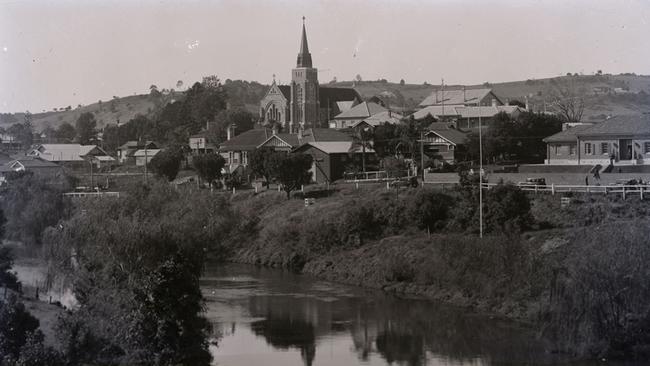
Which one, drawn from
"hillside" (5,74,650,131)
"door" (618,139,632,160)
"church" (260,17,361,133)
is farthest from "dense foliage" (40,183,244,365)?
"hillside" (5,74,650,131)

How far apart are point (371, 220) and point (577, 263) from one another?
19180mm

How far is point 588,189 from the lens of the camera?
139ft

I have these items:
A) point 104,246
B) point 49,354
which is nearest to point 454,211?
point 104,246

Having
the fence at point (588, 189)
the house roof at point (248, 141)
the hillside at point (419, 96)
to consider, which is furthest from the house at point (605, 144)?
the hillside at point (419, 96)

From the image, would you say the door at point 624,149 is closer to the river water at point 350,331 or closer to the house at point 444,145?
the house at point 444,145

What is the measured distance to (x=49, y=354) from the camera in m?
25.1

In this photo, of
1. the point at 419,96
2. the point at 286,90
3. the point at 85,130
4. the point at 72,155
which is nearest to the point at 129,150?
the point at 72,155

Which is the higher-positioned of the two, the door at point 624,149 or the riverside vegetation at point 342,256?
the door at point 624,149

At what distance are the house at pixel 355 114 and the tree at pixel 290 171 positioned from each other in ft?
106

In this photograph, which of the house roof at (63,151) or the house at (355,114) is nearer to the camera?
the house roof at (63,151)

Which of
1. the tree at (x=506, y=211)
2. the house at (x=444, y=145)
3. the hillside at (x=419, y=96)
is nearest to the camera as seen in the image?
the tree at (x=506, y=211)

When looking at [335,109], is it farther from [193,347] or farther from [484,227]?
[193,347]

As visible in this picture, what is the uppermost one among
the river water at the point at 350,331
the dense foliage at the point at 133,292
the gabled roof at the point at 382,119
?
the gabled roof at the point at 382,119

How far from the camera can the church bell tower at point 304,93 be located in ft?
304
